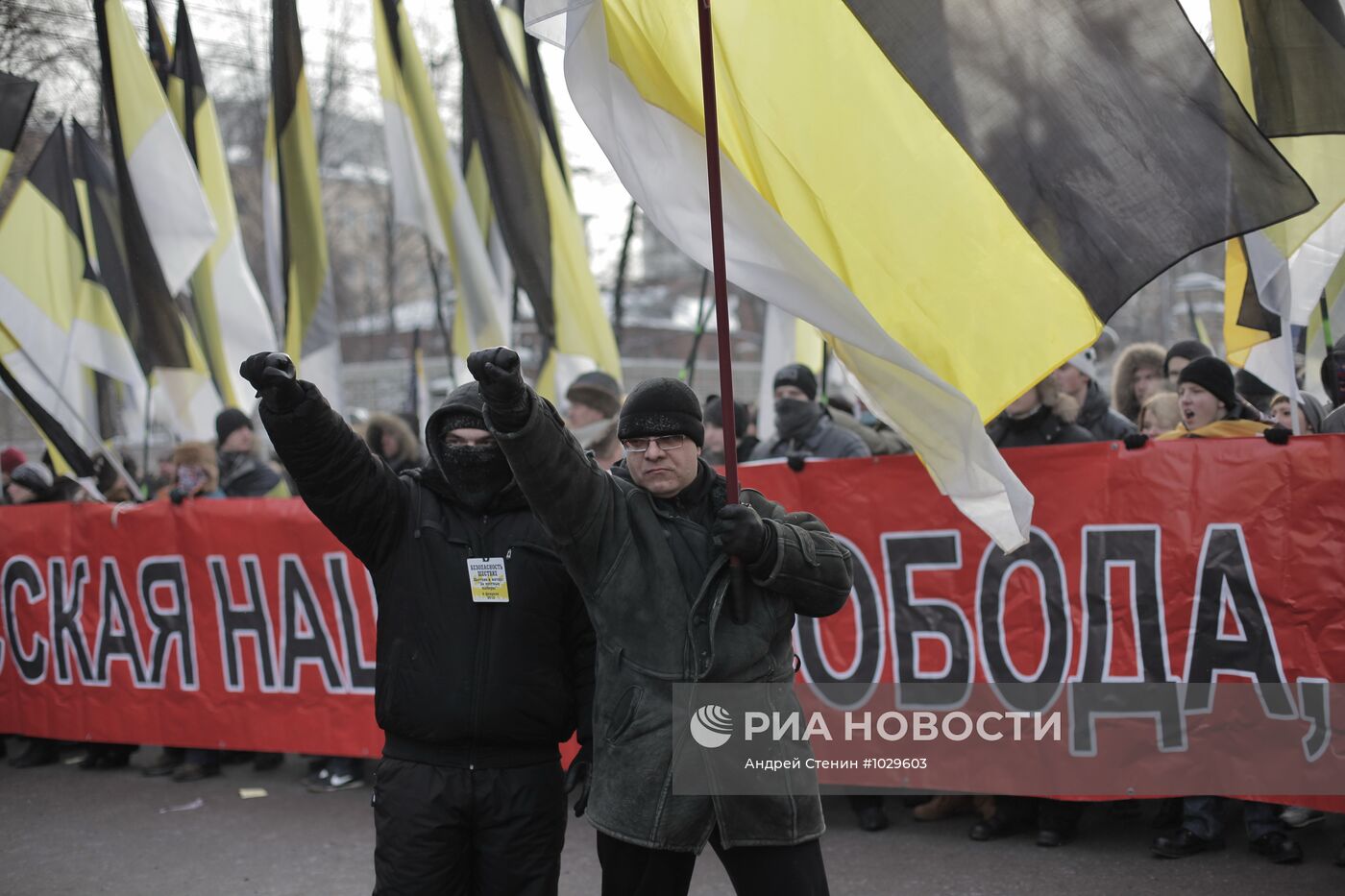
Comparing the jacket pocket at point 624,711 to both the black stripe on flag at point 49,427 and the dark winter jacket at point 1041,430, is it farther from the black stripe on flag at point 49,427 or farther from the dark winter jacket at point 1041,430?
the black stripe on flag at point 49,427

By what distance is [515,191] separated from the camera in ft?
25.5

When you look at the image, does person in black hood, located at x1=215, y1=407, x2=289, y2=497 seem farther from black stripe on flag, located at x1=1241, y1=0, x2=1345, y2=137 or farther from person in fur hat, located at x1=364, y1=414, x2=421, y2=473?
black stripe on flag, located at x1=1241, y1=0, x2=1345, y2=137

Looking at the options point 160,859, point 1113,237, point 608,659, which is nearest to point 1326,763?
point 1113,237

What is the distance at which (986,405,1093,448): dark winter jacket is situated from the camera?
602 cm

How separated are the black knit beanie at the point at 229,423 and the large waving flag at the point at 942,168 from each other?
18.8 ft

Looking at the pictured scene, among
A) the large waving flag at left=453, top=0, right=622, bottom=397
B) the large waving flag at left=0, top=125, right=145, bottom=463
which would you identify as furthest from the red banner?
the large waving flag at left=453, top=0, right=622, bottom=397

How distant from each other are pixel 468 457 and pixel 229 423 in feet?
18.0

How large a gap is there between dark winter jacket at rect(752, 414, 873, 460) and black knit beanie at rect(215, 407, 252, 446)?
371 cm

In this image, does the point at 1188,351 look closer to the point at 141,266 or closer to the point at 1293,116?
the point at 1293,116

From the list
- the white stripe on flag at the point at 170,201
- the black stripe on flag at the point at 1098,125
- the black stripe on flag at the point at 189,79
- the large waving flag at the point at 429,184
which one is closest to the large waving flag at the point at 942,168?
the black stripe on flag at the point at 1098,125

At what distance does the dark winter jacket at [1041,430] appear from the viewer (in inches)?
237

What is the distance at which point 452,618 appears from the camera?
3623mm

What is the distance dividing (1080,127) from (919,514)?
2876 millimetres

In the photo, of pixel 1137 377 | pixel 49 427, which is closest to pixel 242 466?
pixel 49 427
